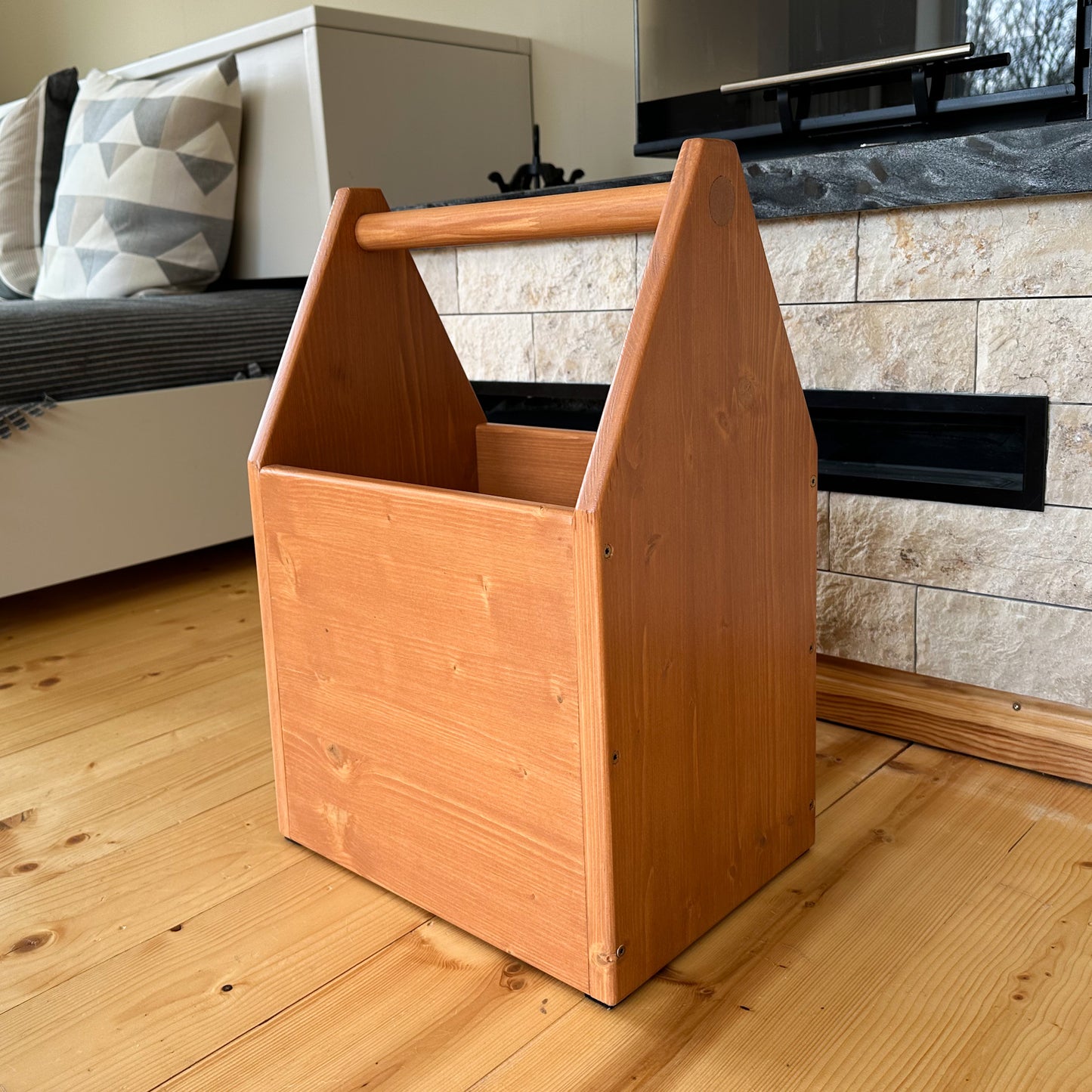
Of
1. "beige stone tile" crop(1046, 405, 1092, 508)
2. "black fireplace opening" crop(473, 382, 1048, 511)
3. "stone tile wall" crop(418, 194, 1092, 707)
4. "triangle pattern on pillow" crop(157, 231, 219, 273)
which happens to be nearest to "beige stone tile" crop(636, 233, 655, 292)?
"stone tile wall" crop(418, 194, 1092, 707)

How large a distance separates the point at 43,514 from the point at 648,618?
119 centimetres

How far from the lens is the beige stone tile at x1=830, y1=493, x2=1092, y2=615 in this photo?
0.97m

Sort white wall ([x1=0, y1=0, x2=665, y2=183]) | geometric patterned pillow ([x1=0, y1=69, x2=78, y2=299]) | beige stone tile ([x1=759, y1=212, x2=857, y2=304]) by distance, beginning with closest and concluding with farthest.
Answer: beige stone tile ([x1=759, y1=212, x2=857, y2=304])
white wall ([x1=0, y1=0, x2=665, y2=183])
geometric patterned pillow ([x1=0, y1=69, x2=78, y2=299])

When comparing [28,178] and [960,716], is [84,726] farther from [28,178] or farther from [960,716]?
[28,178]

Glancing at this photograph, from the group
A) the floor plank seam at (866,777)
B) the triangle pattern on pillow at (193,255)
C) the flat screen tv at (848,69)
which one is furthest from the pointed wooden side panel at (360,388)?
the triangle pattern on pillow at (193,255)

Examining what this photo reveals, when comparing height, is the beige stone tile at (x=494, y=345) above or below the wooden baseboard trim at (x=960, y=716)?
above

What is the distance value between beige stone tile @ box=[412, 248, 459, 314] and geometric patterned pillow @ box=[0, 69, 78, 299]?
1.07 meters

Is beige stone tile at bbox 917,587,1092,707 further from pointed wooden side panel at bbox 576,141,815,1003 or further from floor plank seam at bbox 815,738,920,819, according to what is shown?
pointed wooden side panel at bbox 576,141,815,1003

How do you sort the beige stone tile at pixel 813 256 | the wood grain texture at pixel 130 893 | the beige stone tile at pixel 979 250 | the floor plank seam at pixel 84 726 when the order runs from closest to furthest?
the wood grain texture at pixel 130 893
the beige stone tile at pixel 979 250
the beige stone tile at pixel 813 256
the floor plank seam at pixel 84 726

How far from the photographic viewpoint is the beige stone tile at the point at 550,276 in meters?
1.24

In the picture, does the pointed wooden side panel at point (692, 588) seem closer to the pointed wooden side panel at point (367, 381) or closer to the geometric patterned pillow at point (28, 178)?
the pointed wooden side panel at point (367, 381)

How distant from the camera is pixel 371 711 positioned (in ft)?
2.71

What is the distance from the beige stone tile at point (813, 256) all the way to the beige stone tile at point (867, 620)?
0.30 metres

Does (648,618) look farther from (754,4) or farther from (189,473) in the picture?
(189,473)
